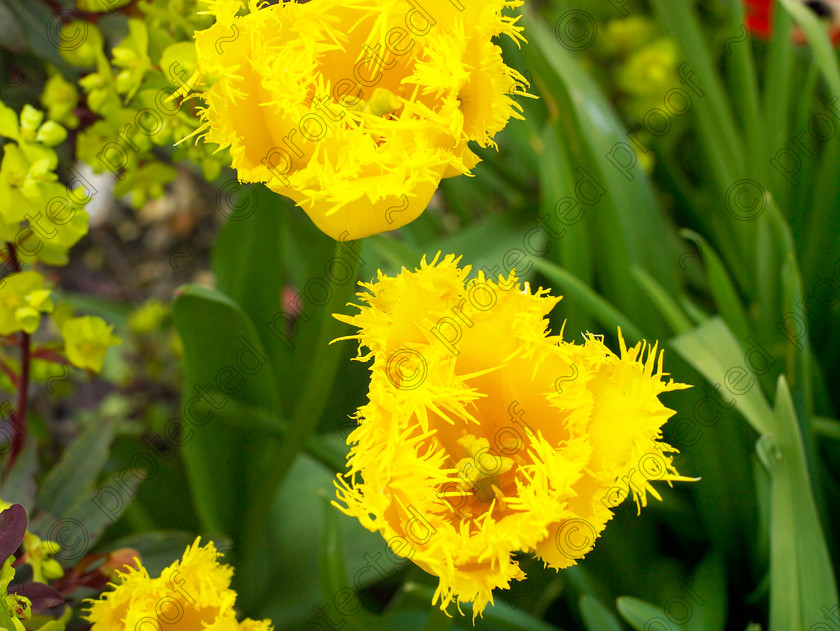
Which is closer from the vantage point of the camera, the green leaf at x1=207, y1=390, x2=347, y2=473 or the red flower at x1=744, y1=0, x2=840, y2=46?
the green leaf at x1=207, y1=390, x2=347, y2=473

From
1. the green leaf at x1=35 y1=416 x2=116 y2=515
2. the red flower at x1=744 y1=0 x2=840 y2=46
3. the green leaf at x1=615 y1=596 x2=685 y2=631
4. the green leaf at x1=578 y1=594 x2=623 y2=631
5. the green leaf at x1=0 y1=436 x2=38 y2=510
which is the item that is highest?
the red flower at x1=744 y1=0 x2=840 y2=46

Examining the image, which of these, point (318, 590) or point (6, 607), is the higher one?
point (6, 607)

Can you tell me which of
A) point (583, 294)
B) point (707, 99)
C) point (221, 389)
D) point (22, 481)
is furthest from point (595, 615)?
point (707, 99)

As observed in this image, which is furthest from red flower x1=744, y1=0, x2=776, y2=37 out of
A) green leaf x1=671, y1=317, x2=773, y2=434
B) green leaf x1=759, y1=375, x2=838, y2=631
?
green leaf x1=759, y1=375, x2=838, y2=631

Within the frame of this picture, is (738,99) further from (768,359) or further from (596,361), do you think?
(596,361)

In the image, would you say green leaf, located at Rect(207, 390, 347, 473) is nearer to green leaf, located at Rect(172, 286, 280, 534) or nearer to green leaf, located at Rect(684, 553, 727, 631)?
green leaf, located at Rect(172, 286, 280, 534)

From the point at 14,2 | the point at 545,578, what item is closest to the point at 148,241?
the point at 14,2
